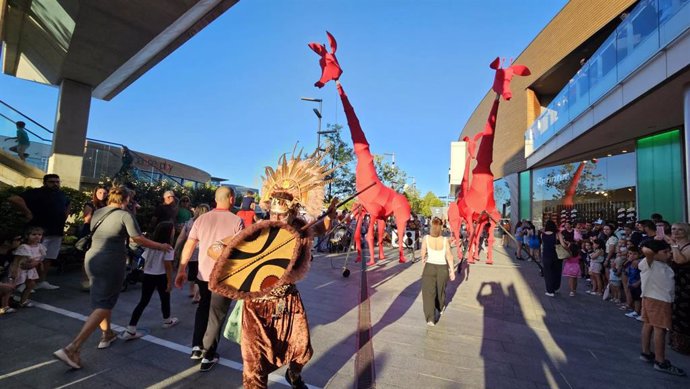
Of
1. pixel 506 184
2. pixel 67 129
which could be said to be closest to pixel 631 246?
pixel 67 129

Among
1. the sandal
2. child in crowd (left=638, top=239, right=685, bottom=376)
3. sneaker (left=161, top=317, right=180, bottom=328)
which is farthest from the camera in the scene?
the sandal

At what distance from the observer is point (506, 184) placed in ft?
83.6

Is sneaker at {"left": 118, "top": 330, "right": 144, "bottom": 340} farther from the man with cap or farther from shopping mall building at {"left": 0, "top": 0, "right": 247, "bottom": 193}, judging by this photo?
shopping mall building at {"left": 0, "top": 0, "right": 247, "bottom": 193}

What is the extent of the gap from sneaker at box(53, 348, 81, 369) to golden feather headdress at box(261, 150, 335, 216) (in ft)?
7.17

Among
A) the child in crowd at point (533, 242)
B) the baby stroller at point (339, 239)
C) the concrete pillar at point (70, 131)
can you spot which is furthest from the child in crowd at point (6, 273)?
the child in crowd at point (533, 242)

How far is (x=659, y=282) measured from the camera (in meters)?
3.74

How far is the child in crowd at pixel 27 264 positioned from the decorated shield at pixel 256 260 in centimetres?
403

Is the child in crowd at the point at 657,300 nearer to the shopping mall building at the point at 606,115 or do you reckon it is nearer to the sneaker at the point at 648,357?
the sneaker at the point at 648,357

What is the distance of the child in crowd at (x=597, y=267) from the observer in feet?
24.7

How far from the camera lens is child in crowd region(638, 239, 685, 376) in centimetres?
364

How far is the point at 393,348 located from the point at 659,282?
Answer: 3.11 metres

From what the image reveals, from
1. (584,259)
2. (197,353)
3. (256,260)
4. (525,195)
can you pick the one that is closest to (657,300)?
(256,260)

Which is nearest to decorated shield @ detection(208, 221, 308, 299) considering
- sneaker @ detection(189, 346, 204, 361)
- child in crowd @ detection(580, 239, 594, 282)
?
sneaker @ detection(189, 346, 204, 361)

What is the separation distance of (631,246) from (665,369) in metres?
2.89
